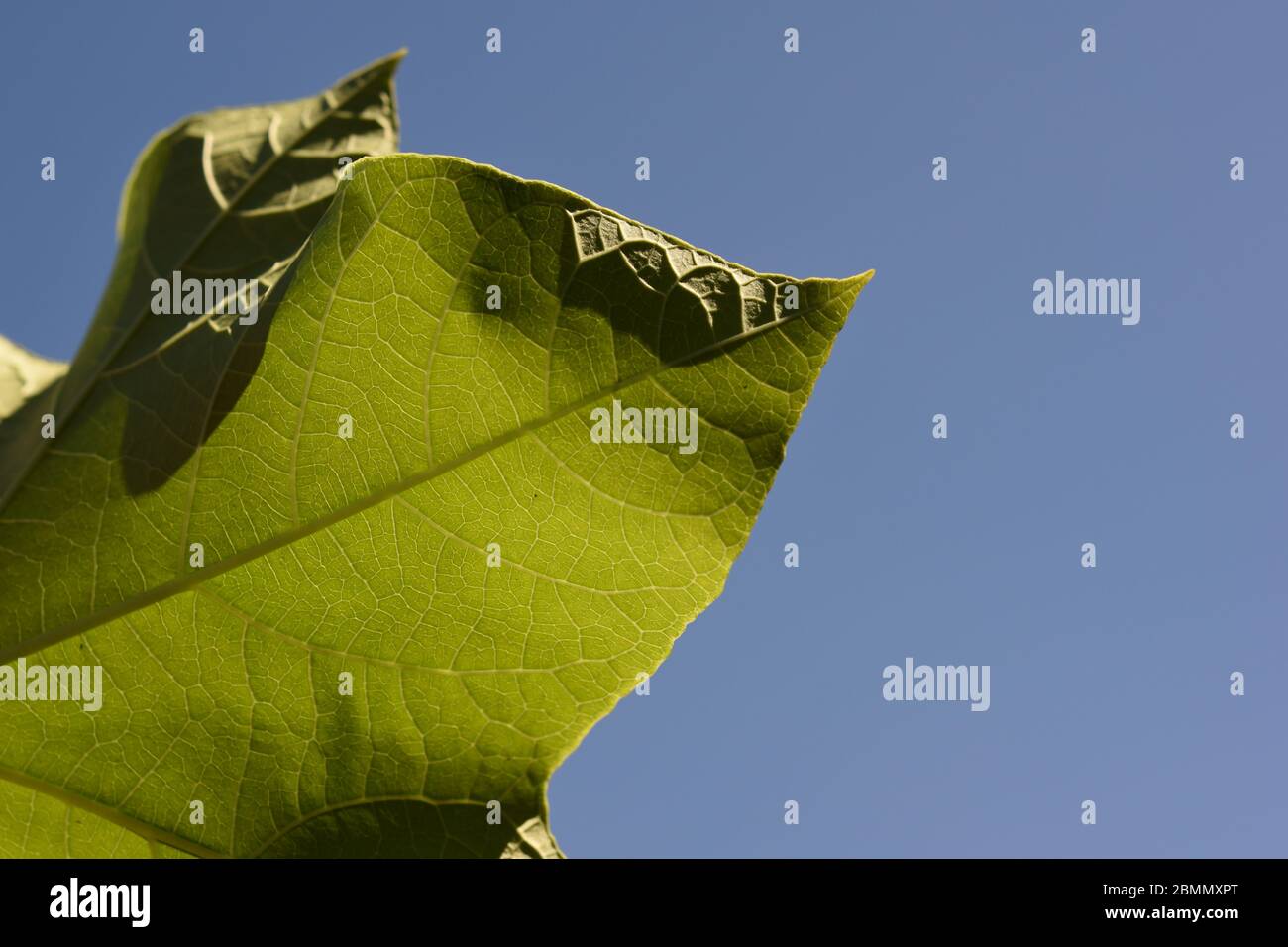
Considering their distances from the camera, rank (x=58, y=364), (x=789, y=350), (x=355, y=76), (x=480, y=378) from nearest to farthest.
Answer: (x=789, y=350), (x=480, y=378), (x=355, y=76), (x=58, y=364)

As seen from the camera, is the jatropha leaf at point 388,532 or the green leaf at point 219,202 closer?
the jatropha leaf at point 388,532

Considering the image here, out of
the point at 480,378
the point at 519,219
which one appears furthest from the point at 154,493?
the point at 519,219

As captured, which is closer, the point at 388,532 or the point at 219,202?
the point at 388,532

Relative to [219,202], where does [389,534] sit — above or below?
below

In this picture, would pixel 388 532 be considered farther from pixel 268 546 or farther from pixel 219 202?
pixel 219 202

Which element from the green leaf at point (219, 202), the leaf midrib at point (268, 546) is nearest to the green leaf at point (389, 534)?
the leaf midrib at point (268, 546)

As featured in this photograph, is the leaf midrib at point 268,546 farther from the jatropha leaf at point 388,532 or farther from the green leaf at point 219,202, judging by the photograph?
the green leaf at point 219,202

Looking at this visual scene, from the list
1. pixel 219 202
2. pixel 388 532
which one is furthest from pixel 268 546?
pixel 219 202
